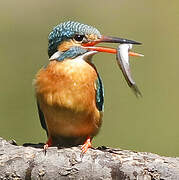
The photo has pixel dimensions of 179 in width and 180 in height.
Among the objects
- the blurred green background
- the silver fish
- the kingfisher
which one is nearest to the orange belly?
the kingfisher

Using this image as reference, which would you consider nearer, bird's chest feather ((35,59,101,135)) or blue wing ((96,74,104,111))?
bird's chest feather ((35,59,101,135))

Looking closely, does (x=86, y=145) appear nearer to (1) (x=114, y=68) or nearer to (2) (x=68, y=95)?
(2) (x=68, y=95)

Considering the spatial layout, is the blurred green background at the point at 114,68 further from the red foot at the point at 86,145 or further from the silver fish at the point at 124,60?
the silver fish at the point at 124,60

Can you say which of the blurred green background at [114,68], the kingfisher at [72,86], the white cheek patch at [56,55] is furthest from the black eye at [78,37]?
the blurred green background at [114,68]

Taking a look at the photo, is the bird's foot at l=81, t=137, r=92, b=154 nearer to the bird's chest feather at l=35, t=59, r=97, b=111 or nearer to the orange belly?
the orange belly

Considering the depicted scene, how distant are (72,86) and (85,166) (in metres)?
0.73

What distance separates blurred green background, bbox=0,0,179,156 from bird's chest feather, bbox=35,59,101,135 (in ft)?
7.39

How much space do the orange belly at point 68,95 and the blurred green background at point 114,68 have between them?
225cm

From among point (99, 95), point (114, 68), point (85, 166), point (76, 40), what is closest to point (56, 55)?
point (76, 40)

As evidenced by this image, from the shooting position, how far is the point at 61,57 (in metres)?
5.14

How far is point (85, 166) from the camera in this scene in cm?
450

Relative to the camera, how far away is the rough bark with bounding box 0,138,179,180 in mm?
4422

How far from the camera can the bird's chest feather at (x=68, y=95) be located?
196 inches

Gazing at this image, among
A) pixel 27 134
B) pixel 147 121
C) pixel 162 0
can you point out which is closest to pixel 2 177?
pixel 27 134
